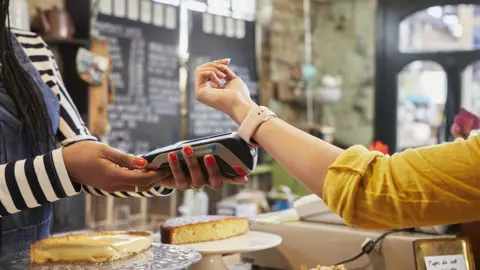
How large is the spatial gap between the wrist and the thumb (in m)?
0.24

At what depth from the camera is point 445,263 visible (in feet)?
4.76

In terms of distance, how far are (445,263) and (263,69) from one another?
4.57 metres

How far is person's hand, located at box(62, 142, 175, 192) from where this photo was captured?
4.17ft

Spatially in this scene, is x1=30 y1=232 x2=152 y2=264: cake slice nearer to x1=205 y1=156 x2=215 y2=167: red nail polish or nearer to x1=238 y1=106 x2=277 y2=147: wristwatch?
x1=205 y1=156 x2=215 y2=167: red nail polish

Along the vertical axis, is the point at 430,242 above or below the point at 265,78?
below

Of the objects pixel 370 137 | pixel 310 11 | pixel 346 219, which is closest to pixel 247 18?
pixel 310 11

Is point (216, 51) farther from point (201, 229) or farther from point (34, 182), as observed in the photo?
point (34, 182)

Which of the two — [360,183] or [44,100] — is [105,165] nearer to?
[44,100]

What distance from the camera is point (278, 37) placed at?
6172mm

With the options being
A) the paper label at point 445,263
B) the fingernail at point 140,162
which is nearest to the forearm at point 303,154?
the fingernail at point 140,162

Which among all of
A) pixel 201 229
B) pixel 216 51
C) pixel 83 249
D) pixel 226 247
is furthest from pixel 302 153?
pixel 216 51

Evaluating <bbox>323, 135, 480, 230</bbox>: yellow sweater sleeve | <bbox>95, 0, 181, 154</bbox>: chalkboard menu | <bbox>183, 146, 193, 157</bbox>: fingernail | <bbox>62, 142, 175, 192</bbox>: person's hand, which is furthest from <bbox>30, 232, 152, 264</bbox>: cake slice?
<bbox>95, 0, 181, 154</bbox>: chalkboard menu

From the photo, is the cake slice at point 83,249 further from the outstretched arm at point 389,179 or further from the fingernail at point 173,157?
the outstretched arm at point 389,179

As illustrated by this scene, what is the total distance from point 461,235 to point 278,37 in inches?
186
